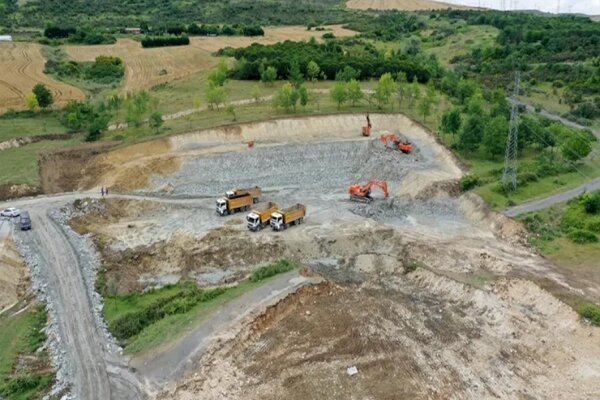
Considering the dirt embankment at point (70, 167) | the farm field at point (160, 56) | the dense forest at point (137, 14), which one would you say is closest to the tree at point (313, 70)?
the farm field at point (160, 56)

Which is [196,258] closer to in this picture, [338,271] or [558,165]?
[338,271]

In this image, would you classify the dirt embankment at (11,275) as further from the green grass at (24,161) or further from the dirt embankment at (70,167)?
the green grass at (24,161)

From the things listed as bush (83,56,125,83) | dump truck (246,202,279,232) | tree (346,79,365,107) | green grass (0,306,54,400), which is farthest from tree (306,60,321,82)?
green grass (0,306,54,400)

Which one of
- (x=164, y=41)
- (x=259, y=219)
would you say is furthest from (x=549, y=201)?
(x=164, y=41)

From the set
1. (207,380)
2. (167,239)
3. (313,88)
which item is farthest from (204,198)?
(313,88)

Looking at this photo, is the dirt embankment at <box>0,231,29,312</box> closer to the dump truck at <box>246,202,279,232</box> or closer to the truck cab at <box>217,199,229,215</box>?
the truck cab at <box>217,199,229,215</box>

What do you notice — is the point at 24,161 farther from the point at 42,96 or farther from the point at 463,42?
the point at 463,42
